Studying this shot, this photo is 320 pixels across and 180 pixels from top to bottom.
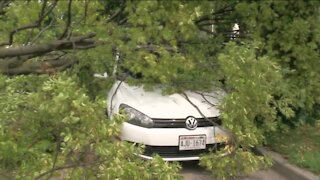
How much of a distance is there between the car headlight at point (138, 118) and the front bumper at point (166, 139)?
0.16ft

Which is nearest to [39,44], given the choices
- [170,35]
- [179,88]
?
[170,35]

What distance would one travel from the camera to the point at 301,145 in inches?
255

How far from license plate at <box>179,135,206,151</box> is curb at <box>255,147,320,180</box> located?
1.10 meters

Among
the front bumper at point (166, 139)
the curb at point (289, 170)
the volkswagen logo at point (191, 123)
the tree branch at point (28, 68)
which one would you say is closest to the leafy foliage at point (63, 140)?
the tree branch at point (28, 68)

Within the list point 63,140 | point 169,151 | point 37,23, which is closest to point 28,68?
point 37,23

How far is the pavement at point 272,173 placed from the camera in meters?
5.48

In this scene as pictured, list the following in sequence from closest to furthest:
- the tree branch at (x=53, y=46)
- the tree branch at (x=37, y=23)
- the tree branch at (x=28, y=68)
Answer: the tree branch at (x=37, y=23), the tree branch at (x=53, y=46), the tree branch at (x=28, y=68)

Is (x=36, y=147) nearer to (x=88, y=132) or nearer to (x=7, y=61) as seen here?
(x=88, y=132)

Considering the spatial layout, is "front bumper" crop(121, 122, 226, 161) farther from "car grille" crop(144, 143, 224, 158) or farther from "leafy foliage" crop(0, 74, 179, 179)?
"leafy foliage" crop(0, 74, 179, 179)

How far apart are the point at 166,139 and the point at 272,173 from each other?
4.89 feet

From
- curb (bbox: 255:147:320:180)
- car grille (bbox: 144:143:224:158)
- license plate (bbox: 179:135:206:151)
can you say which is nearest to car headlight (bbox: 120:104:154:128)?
car grille (bbox: 144:143:224:158)

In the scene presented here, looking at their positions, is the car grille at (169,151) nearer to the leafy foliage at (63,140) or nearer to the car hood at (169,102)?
the car hood at (169,102)

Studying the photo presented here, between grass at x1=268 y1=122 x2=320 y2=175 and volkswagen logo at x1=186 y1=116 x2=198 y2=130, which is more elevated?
volkswagen logo at x1=186 y1=116 x2=198 y2=130

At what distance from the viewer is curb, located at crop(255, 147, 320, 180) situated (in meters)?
5.41
